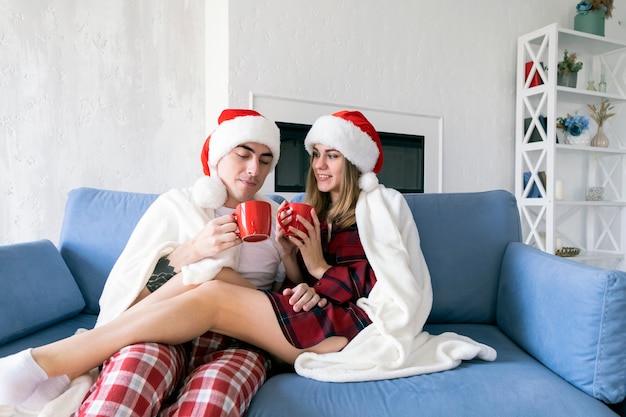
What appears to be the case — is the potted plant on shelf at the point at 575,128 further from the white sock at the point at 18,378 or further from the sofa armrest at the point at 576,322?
the white sock at the point at 18,378

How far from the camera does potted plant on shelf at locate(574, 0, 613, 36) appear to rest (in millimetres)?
3619

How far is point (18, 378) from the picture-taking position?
907 millimetres

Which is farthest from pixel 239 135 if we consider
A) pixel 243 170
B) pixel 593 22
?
pixel 593 22

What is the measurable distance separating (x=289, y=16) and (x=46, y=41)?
1.43m

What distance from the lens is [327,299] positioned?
1.33 metres

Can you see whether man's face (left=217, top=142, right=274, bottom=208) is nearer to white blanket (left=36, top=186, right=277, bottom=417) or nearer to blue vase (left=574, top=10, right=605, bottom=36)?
white blanket (left=36, top=186, right=277, bottom=417)

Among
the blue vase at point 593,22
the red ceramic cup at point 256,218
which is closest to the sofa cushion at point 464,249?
the red ceramic cup at point 256,218

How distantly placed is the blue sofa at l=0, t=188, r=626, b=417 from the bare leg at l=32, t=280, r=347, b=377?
0.41 feet

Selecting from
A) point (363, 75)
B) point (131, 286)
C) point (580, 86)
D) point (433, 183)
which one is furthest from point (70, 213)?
point (580, 86)

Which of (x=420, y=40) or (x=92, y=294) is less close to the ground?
(x=420, y=40)

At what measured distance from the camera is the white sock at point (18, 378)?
90cm

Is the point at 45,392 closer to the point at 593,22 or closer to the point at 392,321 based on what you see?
the point at 392,321

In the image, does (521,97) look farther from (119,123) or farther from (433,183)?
(119,123)

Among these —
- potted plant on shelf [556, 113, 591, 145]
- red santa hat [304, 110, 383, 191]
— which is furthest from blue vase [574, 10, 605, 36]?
red santa hat [304, 110, 383, 191]
